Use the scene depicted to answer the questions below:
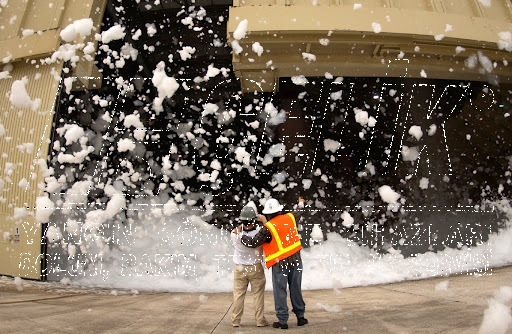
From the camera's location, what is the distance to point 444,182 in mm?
7809

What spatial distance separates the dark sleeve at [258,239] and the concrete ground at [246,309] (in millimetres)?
840

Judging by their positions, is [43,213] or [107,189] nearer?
[43,213]

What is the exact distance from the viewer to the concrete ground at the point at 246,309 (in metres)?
3.54

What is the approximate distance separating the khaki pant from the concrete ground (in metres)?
0.11

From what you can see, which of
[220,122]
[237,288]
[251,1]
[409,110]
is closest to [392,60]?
[409,110]

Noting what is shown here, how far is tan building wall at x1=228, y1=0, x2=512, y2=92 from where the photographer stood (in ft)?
20.2

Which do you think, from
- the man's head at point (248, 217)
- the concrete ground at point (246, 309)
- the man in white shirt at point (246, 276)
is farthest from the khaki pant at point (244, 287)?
the man's head at point (248, 217)

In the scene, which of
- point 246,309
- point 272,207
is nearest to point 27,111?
point 246,309

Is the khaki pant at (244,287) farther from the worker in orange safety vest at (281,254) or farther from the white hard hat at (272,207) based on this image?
the white hard hat at (272,207)

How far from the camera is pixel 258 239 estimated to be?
3.57 metres

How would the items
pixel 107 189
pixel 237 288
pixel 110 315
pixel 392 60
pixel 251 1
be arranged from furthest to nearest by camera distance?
1. pixel 107 189
2. pixel 392 60
3. pixel 251 1
4. pixel 110 315
5. pixel 237 288

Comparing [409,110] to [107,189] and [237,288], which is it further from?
[107,189]

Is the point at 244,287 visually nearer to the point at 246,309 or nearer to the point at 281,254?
the point at 281,254

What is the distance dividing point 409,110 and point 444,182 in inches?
66.4
